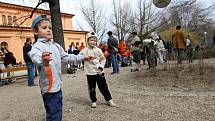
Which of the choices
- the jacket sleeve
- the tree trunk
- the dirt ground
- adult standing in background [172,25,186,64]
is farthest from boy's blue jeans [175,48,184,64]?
the jacket sleeve

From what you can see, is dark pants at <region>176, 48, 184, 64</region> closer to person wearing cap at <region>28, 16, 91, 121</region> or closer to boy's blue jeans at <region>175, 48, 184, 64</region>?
boy's blue jeans at <region>175, 48, 184, 64</region>

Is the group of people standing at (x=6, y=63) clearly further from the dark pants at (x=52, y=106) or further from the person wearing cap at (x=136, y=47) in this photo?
the dark pants at (x=52, y=106)

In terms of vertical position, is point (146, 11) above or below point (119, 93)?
above

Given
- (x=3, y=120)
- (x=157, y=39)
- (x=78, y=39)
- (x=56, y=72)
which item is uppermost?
(x=78, y=39)

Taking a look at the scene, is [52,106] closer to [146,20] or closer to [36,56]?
[36,56]

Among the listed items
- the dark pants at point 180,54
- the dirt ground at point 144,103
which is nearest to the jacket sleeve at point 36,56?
the dirt ground at point 144,103

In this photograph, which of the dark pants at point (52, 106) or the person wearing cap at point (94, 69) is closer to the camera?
the dark pants at point (52, 106)

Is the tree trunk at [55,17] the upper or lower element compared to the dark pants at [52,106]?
upper

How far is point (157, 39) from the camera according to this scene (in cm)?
1838

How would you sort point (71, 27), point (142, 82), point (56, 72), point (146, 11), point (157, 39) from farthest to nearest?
point (71, 27)
point (146, 11)
point (157, 39)
point (142, 82)
point (56, 72)

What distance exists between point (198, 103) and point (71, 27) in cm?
6032

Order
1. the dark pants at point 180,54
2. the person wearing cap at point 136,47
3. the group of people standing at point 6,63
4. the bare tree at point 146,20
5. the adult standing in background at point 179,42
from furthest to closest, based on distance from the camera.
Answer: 1. the bare tree at point 146,20
2. the adult standing in background at point 179,42
3. the person wearing cap at point 136,47
4. the group of people standing at point 6,63
5. the dark pants at point 180,54

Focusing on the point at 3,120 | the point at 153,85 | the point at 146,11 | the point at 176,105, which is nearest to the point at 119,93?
the point at 153,85

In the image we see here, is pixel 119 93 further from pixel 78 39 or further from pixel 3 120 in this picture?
pixel 78 39
